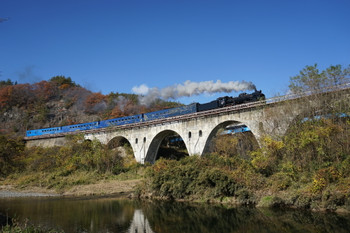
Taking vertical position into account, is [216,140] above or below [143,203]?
above

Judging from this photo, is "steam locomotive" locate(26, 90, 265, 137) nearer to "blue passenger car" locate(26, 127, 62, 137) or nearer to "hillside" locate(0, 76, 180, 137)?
"blue passenger car" locate(26, 127, 62, 137)

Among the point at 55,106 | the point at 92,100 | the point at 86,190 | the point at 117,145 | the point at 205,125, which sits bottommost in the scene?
the point at 86,190

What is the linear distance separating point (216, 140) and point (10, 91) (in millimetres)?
59420

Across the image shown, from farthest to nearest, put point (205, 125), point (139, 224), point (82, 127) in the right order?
point (82, 127)
point (205, 125)
point (139, 224)

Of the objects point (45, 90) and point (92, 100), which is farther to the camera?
point (45, 90)

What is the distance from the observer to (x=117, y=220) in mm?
13594

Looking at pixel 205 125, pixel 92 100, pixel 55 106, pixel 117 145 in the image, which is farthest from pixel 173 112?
pixel 55 106

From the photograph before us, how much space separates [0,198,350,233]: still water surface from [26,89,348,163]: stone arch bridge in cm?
730

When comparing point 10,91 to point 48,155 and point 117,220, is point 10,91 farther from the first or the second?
point 117,220

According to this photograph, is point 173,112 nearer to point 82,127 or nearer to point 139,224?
point 82,127

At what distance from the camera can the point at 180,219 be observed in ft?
44.1

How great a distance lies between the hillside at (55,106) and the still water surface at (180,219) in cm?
4202

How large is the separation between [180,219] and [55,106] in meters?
63.8

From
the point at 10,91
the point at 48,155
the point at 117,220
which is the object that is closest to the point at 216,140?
the point at 117,220
